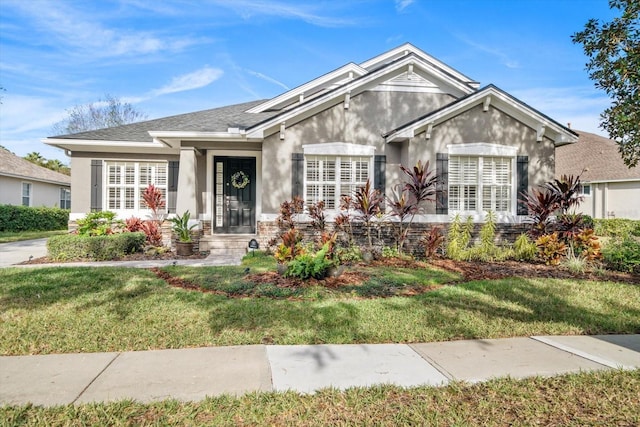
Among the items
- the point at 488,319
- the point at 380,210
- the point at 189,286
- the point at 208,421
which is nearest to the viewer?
the point at 208,421

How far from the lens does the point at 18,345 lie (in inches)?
154

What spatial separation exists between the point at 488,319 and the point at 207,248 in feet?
28.3

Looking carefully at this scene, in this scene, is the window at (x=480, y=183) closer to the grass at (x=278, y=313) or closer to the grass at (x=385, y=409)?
the grass at (x=278, y=313)

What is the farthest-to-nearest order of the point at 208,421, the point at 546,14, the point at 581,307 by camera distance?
the point at 546,14 < the point at 581,307 < the point at 208,421

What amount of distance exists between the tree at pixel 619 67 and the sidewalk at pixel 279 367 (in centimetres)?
587

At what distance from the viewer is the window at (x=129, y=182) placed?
41.4ft

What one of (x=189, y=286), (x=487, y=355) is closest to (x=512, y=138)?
(x=487, y=355)

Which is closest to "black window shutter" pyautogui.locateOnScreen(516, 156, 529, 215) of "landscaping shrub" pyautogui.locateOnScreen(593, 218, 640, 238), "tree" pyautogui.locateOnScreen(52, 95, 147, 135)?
"landscaping shrub" pyautogui.locateOnScreen(593, 218, 640, 238)

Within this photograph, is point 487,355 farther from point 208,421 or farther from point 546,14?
point 546,14

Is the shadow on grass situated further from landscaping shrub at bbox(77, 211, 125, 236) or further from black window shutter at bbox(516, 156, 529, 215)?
black window shutter at bbox(516, 156, 529, 215)

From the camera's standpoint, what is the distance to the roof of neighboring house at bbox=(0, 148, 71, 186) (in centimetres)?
2114

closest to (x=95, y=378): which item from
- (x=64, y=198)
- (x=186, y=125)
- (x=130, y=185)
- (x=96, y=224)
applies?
(x=96, y=224)

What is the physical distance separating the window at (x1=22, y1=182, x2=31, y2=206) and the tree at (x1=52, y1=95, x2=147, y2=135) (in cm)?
1235

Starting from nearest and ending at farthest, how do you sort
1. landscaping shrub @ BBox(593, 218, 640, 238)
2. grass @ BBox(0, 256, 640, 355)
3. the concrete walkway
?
grass @ BBox(0, 256, 640, 355)
the concrete walkway
landscaping shrub @ BBox(593, 218, 640, 238)
